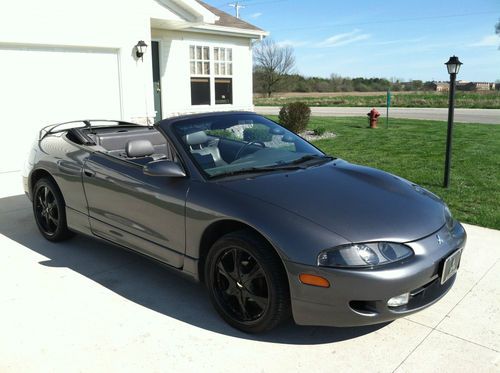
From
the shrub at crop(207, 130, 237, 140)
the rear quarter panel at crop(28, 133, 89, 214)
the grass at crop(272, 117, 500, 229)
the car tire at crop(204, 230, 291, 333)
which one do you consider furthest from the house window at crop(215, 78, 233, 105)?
the car tire at crop(204, 230, 291, 333)

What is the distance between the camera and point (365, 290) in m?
2.61

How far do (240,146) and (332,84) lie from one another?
2721 inches

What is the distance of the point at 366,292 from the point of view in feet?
8.58

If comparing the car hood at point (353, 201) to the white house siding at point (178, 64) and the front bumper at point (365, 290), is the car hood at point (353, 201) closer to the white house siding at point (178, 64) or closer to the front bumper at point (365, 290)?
the front bumper at point (365, 290)

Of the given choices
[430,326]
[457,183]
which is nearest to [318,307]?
[430,326]

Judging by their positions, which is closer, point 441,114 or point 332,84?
point 441,114

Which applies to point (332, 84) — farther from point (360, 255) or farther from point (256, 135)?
point (360, 255)

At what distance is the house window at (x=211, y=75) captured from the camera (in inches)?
511

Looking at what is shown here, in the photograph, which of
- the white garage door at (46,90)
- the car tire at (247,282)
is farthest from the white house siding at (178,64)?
the car tire at (247,282)

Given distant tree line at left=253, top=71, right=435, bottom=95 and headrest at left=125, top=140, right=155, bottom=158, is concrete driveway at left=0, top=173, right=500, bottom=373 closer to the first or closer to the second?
headrest at left=125, top=140, right=155, bottom=158

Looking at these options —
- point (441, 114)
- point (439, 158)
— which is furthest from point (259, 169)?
point (441, 114)

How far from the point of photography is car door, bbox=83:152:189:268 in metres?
3.41

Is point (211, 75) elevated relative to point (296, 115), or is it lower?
elevated

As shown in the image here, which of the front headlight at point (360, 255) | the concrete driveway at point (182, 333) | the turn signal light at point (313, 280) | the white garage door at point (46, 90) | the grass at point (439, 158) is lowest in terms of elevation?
the concrete driveway at point (182, 333)
